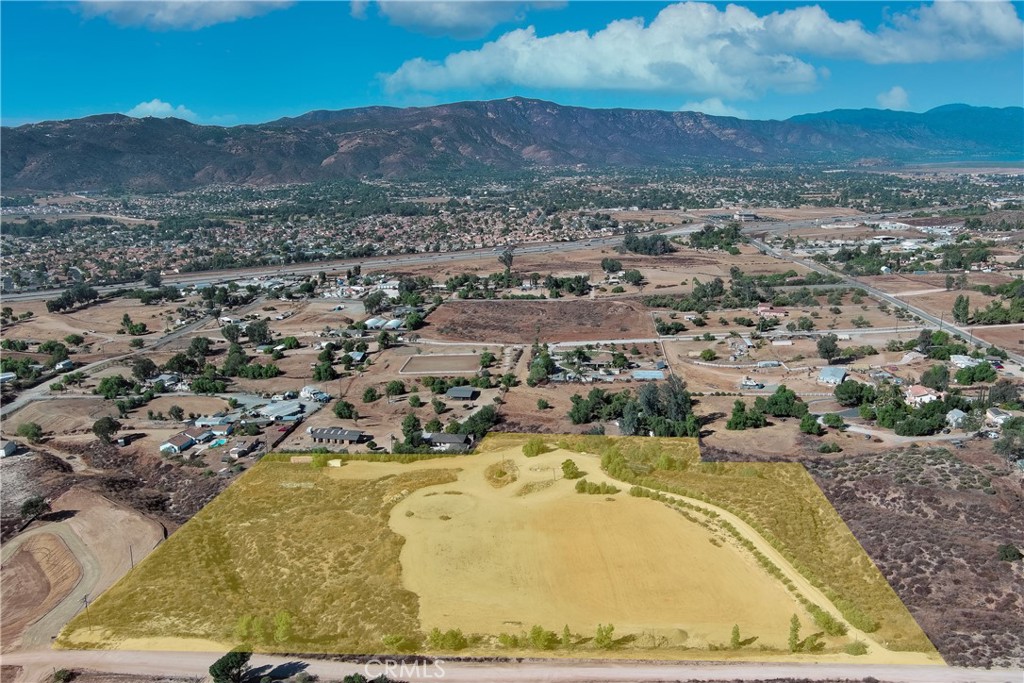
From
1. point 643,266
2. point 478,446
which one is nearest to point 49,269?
point 643,266

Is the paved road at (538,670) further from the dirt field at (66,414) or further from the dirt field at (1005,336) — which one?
the dirt field at (1005,336)

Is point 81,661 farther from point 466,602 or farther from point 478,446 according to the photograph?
point 478,446

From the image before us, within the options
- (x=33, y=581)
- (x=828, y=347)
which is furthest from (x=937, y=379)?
(x=33, y=581)

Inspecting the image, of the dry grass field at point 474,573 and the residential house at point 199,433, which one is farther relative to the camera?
the residential house at point 199,433

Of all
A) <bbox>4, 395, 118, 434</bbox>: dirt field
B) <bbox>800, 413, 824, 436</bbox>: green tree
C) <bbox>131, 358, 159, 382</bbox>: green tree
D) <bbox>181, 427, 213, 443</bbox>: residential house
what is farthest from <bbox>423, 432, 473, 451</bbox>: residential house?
<bbox>131, 358, 159, 382</bbox>: green tree

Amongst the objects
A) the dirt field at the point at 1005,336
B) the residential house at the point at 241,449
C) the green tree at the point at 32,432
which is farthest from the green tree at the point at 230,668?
the dirt field at the point at 1005,336

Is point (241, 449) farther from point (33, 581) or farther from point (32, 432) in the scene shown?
point (32, 432)
